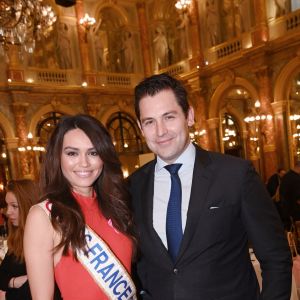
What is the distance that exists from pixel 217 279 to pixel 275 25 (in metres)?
11.4

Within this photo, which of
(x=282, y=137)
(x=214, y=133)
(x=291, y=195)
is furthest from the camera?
(x=214, y=133)

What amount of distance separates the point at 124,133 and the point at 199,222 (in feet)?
46.8

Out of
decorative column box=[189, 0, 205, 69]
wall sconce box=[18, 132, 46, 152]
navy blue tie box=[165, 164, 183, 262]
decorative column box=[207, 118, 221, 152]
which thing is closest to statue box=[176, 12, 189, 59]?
decorative column box=[189, 0, 205, 69]

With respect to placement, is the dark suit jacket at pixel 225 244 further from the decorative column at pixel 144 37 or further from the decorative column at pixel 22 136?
the decorative column at pixel 144 37

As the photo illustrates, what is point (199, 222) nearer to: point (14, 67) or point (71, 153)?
point (71, 153)

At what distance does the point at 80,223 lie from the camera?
1828mm

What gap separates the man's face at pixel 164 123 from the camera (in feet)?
5.87

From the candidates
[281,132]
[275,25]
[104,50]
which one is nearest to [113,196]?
[281,132]

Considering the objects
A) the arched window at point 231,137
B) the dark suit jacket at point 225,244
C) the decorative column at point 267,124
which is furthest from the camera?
the arched window at point 231,137

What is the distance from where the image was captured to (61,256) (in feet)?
5.79

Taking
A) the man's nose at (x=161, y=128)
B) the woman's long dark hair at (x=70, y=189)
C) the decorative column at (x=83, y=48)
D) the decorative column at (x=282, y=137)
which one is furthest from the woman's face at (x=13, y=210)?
the decorative column at (x=83, y=48)

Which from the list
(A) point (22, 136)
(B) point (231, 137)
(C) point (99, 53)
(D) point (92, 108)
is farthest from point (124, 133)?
(B) point (231, 137)

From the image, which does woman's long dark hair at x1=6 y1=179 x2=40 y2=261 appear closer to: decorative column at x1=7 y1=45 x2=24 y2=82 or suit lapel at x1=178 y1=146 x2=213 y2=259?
suit lapel at x1=178 y1=146 x2=213 y2=259

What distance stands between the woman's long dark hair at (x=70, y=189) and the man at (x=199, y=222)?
0.20 m
